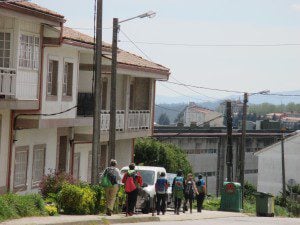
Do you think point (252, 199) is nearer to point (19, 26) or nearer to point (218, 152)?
point (218, 152)

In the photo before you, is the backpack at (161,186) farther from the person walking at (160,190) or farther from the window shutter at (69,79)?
the window shutter at (69,79)

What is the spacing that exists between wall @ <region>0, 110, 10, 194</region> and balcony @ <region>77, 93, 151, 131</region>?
277 inches

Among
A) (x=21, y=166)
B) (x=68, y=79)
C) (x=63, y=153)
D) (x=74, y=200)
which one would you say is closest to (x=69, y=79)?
(x=68, y=79)

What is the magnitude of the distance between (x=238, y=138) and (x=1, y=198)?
2962 inches

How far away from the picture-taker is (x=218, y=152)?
9188cm

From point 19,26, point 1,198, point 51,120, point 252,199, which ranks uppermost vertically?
point 19,26

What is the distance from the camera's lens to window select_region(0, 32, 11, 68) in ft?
84.8

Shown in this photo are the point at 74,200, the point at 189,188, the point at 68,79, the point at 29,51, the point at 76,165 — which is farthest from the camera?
the point at 76,165

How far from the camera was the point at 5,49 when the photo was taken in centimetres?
2598

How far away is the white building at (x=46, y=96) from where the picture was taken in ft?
85.0

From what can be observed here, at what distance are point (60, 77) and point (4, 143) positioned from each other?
4.71 metres

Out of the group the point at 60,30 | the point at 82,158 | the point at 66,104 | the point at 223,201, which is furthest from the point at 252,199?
the point at 60,30

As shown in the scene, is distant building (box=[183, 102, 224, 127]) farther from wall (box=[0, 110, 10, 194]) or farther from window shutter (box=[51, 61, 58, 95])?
wall (box=[0, 110, 10, 194])

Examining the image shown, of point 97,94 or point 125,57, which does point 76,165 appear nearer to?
point 125,57
